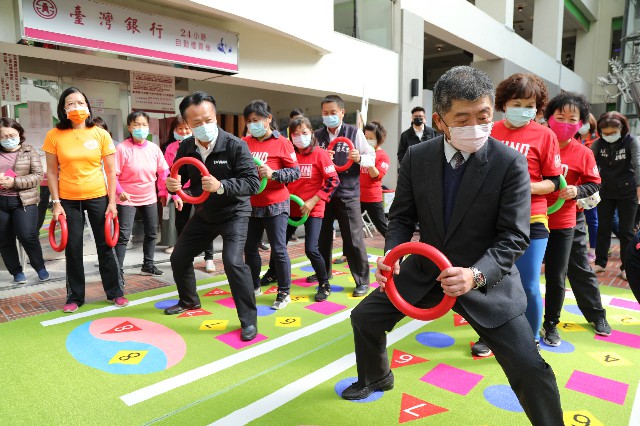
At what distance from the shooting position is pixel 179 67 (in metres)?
6.93

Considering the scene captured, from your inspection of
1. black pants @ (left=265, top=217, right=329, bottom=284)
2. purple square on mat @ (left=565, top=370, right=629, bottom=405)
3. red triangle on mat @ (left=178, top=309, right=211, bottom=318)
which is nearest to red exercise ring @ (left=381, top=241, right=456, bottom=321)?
purple square on mat @ (left=565, top=370, right=629, bottom=405)

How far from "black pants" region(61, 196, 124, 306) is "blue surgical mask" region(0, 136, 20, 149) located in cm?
142

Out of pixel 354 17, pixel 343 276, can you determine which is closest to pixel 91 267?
pixel 343 276

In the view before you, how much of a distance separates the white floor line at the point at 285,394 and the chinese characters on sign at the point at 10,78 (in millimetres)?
5971

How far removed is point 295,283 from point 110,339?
2.22m

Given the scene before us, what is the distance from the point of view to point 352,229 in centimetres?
485

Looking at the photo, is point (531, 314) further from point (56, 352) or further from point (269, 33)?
point (269, 33)

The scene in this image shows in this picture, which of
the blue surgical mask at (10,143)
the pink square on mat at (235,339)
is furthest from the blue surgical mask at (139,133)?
the pink square on mat at (235,339)

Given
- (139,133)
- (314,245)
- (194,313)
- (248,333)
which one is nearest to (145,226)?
(139,133)

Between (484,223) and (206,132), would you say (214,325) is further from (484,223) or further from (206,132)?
(484,223)

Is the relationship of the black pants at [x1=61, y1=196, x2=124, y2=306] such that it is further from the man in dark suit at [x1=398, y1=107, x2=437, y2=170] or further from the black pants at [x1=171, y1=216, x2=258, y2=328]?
the man in dark suit at [x1=398, y1=107, x2=437, y2=170]

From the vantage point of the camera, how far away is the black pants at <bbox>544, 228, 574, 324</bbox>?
133 inches

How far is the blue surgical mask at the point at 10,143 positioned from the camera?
16.2 feet

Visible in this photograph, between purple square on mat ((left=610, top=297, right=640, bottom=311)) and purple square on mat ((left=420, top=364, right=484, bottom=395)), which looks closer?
purple square on mat ((left=420, top=364, right=484, bottom=395))
